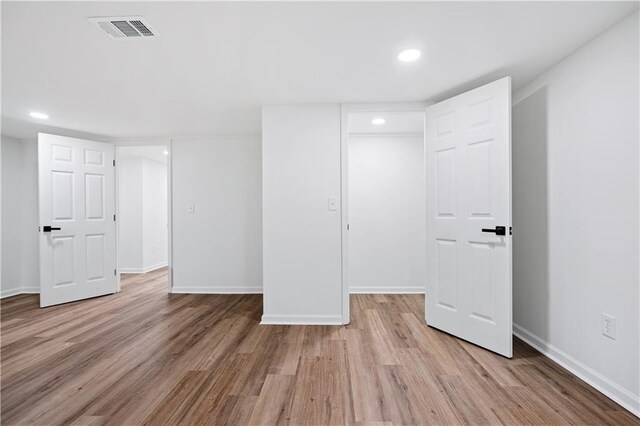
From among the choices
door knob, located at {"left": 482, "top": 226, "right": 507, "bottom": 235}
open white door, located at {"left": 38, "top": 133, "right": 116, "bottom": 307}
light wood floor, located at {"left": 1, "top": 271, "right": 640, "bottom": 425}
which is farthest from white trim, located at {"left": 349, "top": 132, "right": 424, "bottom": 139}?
open white door, located at {"left": 38, "top": 133, "right": 116, "bottom": 307}

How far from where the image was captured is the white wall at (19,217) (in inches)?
160

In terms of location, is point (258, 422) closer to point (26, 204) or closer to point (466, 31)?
point (466, 31)

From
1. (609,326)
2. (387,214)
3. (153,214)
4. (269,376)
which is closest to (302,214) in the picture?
(269,376)

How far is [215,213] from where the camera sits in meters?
4.20

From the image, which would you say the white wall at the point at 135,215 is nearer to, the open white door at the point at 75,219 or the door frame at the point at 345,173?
the open white door at the point at 75,219

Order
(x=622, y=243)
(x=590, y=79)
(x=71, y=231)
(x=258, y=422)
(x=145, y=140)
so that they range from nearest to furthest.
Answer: (x=258, y=422), (x=622, y=243), (x=590, y=79), (x=71, y=231), (x=145, y=140)

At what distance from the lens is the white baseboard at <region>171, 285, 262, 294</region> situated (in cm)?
414

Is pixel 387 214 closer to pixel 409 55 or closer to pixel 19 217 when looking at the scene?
pixel 409 55

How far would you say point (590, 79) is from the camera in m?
1.87

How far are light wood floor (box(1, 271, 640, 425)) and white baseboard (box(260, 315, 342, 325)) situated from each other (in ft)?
0.34

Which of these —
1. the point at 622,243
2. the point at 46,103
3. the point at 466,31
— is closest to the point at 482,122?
the point at 466,31

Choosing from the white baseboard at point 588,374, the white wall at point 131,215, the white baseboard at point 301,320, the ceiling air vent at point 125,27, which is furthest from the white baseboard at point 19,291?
the white baseboard at point 588,374

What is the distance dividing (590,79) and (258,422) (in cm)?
282

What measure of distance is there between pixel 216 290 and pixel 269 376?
2477mm
